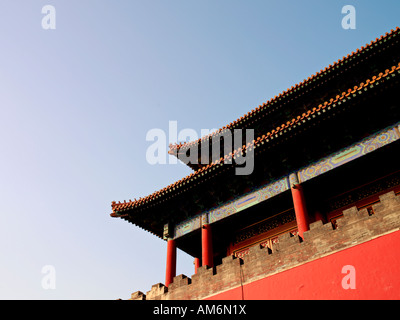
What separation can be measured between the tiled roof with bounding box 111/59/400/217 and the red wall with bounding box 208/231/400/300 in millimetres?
3532

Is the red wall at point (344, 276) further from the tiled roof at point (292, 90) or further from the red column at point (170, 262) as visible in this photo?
the tiled roof at point (292, 90)

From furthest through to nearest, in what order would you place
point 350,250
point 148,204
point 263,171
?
point 148,204
point 263,171
point 350,250

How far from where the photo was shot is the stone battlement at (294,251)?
6.90m

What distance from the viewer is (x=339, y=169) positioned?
366 inches

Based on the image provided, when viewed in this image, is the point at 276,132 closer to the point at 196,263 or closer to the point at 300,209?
the point at 300,209

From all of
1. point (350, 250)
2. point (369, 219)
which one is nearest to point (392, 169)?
point (369, 219)

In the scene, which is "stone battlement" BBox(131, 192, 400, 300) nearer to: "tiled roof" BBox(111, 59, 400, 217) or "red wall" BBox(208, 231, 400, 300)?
"red wall" BBox(208, 231, 400, 300)

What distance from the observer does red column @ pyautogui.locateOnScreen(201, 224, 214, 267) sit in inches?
399

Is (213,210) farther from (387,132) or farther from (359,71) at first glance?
(359,71)

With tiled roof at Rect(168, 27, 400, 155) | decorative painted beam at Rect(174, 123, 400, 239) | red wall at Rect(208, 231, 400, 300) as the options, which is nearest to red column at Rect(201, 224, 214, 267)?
decorative painted beam at Rect(174, 123, 400, 239)

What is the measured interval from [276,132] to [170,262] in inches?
186

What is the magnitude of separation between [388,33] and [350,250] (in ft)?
26.2
